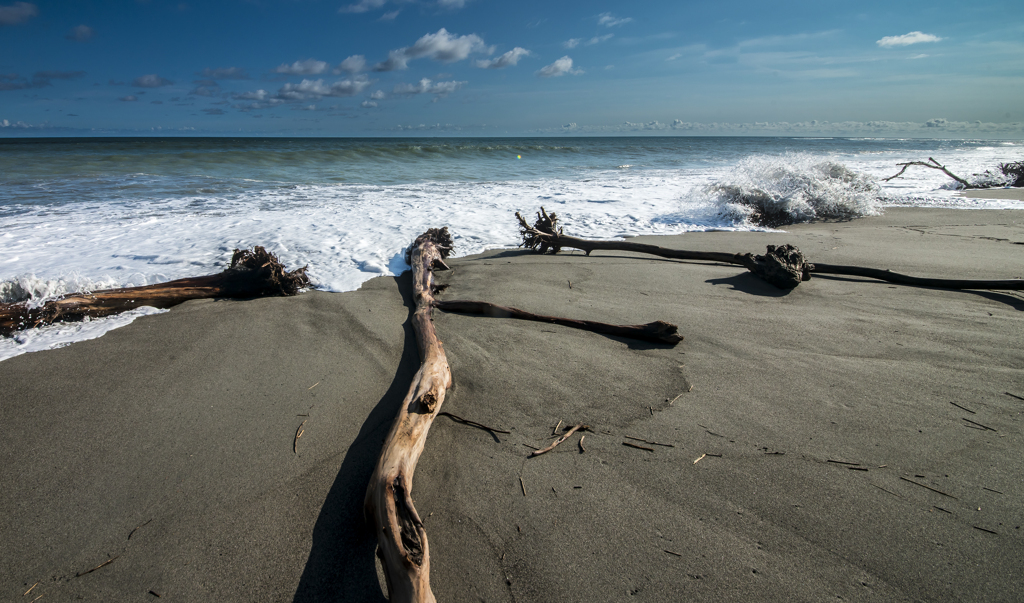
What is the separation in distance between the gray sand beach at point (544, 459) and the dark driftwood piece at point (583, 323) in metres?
0.07

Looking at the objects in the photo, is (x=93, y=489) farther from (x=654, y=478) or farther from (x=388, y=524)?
(x=654, y=478)

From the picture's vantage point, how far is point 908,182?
514 inches

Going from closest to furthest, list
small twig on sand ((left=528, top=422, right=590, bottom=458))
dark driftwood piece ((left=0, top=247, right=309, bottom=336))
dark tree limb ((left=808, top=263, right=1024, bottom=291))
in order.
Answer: small twig on sand ((left=528, top=422, right=590, bottom=458)), dark driftwood piece ((left=0, top=247, right=309, bottom=336)), dark tree limb ((left=808, top=263, right=1024, bottom=291))

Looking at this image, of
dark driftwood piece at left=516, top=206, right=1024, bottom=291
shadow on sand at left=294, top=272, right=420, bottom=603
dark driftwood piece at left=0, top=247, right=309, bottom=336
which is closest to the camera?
shadow on sand at left=294, top=272, right=420, bottom=603

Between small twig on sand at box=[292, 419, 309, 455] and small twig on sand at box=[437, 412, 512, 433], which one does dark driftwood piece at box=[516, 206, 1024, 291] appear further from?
small twig on sand at box=[292, 419, 309, 455]

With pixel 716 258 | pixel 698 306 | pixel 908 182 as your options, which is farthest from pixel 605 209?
pixel 908 182

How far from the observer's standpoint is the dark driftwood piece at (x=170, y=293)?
10.3 ft

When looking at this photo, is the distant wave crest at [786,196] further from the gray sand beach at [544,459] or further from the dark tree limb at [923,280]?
the gray sand beach at [544,459]

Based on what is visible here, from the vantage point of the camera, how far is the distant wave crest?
761cm

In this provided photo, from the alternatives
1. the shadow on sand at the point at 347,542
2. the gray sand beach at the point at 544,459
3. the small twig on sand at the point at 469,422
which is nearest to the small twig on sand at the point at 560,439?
the gray sand beach at the point at 544,459

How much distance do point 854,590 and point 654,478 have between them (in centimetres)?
64

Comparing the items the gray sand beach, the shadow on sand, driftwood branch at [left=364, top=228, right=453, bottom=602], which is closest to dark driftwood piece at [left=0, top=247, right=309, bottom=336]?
the gray sand beach

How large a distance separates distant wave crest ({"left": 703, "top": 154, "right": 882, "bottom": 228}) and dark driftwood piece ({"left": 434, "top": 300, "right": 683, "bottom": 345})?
220 inches

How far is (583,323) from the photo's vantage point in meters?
3.11
